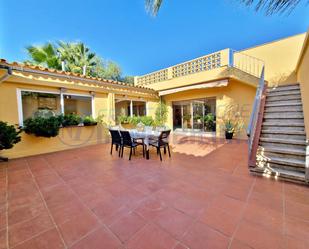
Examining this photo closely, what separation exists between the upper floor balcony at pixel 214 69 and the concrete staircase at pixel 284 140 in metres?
2.03

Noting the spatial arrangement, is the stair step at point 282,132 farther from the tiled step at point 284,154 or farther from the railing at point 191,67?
the railing at point 191,67

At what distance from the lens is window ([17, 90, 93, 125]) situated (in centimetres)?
559

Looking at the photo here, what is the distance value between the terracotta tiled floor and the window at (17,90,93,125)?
2.74 metres

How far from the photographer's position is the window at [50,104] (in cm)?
559

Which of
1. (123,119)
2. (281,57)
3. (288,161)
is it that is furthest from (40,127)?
(281,57)

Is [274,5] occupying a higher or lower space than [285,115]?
higher

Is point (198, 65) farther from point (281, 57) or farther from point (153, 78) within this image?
point (281, 57)

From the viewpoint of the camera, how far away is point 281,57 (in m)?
7.00

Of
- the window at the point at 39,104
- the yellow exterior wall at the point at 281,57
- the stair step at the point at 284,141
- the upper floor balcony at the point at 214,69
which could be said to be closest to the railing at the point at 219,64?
the upper floor balcony at the point at 214,69

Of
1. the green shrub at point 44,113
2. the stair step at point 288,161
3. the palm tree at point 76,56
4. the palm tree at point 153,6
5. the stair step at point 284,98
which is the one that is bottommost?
the stair step at point 288,161

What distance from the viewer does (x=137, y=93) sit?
945 centimetres

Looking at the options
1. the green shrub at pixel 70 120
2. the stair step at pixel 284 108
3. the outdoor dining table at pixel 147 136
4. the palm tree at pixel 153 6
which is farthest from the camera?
the green shrub at pixel 70 120

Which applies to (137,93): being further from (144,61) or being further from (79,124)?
(144,61)

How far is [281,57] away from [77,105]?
10102mm
